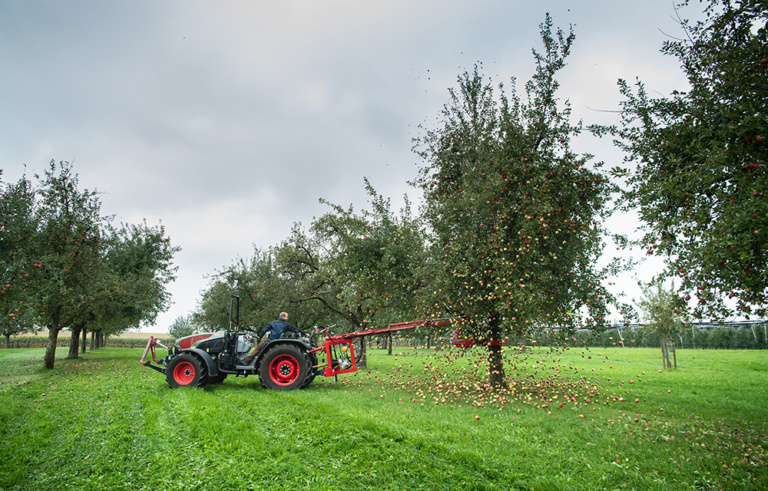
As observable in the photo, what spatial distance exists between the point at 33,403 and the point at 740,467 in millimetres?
12867

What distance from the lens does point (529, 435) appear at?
6.15 m

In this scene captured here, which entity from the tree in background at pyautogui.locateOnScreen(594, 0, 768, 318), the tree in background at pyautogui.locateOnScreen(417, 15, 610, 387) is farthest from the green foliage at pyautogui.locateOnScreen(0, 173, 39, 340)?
the tree in background at pyautogui.locateOnScreen(594, 0, 768, 318)

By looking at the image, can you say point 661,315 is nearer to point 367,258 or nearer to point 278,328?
point 367,258

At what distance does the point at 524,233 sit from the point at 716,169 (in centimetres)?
393

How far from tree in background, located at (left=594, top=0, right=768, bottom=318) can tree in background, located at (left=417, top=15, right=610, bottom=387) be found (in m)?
1.96

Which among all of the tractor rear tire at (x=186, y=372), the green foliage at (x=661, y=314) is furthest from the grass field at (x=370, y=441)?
the green foliage at (x=661, y=314)

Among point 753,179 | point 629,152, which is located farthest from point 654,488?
point 629,152

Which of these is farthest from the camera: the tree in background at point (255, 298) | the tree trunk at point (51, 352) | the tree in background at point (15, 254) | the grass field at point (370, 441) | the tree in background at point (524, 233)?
the tree in background at point (255, 298)

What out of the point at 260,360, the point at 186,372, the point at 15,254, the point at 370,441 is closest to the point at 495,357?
the point at 370,441

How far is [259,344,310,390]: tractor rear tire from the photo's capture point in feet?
33.4

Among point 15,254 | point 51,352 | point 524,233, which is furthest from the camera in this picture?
point 51,352

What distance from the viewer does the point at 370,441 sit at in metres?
5.45

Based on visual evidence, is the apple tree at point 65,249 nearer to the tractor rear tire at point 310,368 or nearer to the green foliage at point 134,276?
the green foliage at point 134,276

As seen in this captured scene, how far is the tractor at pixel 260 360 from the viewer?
10.0 metres
